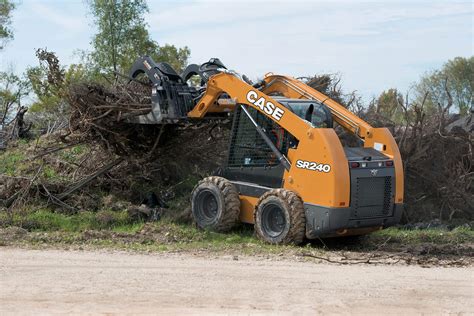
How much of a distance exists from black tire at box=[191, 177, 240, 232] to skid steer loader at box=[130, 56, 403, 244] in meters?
0.02

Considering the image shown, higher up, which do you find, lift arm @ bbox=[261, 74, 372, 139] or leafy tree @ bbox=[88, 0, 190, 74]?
leafy tree @ bbox=[88, 0, 190, 74]

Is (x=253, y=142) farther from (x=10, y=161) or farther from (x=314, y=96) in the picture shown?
(x=10, y=161)

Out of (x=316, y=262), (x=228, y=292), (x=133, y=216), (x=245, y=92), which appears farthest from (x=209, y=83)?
(x=228, y=292)

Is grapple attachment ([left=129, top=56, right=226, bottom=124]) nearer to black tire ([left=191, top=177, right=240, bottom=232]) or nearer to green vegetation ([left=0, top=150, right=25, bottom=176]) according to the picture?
black tire ([left=191, top=177, right=240, bottom=232])

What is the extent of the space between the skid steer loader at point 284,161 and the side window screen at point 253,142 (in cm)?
2

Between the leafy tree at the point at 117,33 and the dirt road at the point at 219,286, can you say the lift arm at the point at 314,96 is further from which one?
the leafy tree at the point at 117,33

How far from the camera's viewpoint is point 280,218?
11508 millimetres

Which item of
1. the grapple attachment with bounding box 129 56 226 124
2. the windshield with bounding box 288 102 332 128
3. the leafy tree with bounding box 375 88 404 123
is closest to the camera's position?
the windshield with bounding box 288 102 332 128

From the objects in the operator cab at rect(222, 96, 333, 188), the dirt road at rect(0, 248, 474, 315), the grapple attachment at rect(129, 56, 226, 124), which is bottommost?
the dirt road at rect(0, 248, 474, 315)

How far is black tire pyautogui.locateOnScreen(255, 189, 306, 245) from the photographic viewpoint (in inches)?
437

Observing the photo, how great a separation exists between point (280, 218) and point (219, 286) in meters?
3.61

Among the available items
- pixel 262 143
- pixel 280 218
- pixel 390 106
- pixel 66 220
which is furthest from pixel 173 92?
pixel 390 106

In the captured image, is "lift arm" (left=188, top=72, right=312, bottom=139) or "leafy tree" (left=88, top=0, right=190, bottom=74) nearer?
"lift arm" (left=188, top=72, right=312, bottom=139)

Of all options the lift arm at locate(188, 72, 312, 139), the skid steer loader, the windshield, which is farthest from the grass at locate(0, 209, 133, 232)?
the windshield
